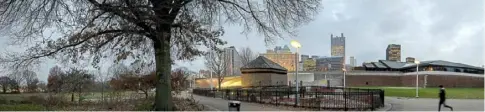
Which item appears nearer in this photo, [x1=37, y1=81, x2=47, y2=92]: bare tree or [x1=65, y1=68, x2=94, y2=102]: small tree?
[x1=65, y1=68, x2=94, y2=102]: small tree

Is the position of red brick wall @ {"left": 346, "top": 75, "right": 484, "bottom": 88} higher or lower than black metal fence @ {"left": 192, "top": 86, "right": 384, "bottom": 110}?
lower

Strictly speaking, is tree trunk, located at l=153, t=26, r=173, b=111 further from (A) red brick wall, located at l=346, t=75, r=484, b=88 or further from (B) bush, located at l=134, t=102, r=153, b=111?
(A) red brick wall, located at l=346, t=75, r=484, b=88

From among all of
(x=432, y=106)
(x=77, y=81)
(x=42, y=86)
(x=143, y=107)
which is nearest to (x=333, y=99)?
(x=432, y=106)

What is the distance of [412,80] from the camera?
97.0m

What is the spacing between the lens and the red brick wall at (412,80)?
92.4 m

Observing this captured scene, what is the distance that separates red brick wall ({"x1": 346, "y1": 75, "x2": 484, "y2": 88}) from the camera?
92.4 meters

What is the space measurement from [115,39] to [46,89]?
598 cm

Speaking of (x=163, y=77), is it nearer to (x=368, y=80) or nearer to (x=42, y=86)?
(x=42, y=86)

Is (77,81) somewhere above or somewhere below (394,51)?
below

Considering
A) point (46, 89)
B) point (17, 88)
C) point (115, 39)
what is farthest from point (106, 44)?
point (17, 88)

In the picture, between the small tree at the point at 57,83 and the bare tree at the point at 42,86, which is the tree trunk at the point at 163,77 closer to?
the small tree at the point at 57,83

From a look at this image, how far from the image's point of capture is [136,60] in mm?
19984

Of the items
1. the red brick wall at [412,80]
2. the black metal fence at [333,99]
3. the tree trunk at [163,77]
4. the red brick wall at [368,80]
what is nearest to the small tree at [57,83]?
the tree trunk at [163,77]

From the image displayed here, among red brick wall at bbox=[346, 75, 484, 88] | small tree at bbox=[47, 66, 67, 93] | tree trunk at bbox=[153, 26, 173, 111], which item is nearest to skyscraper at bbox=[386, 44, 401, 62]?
red brick wall at bbox=[346, 75, 484, 88]
